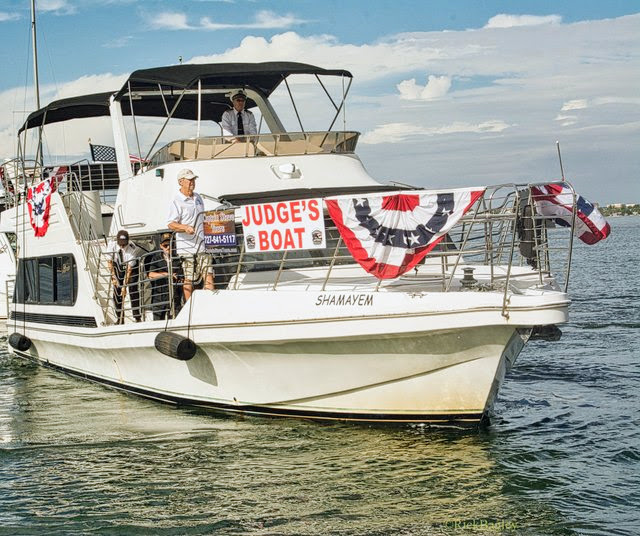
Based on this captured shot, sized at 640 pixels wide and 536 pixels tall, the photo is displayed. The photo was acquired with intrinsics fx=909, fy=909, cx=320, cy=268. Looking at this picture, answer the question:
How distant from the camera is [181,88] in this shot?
11562 mm

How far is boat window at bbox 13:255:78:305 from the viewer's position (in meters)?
13.3

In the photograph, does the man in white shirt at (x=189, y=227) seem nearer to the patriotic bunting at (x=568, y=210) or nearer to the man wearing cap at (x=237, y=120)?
the man wearing cap at (x=237, y=120)

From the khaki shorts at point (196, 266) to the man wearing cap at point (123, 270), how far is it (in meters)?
1.07

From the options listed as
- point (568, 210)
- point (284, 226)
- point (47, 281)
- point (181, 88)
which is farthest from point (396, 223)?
point (47, 281)

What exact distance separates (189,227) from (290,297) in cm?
175

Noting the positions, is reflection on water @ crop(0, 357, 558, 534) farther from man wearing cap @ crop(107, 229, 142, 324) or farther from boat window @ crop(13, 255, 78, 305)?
boat window @ crop(13, 255, 78, 305)

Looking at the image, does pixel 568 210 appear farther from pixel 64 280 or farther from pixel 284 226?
pixel 64 280

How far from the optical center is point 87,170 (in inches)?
647

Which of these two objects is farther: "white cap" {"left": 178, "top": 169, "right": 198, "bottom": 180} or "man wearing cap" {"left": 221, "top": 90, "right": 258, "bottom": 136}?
"man wearing cap" {"left": 221, "top": 90, "right": 258, "bottom": 136}

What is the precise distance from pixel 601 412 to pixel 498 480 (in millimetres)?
3152

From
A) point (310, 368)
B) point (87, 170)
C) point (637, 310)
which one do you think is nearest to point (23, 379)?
point (87, 170)

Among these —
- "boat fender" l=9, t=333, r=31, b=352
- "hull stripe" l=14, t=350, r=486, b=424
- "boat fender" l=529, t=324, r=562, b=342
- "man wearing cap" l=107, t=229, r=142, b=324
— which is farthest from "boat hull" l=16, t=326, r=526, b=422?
"boat fender" l=9, t=333, r=31, b=352

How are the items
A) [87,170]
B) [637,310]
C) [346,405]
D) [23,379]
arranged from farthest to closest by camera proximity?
[637,310] → [87,170] → [23,379] → [346,405]

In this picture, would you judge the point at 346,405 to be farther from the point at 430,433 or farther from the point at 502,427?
the point at 502,427
